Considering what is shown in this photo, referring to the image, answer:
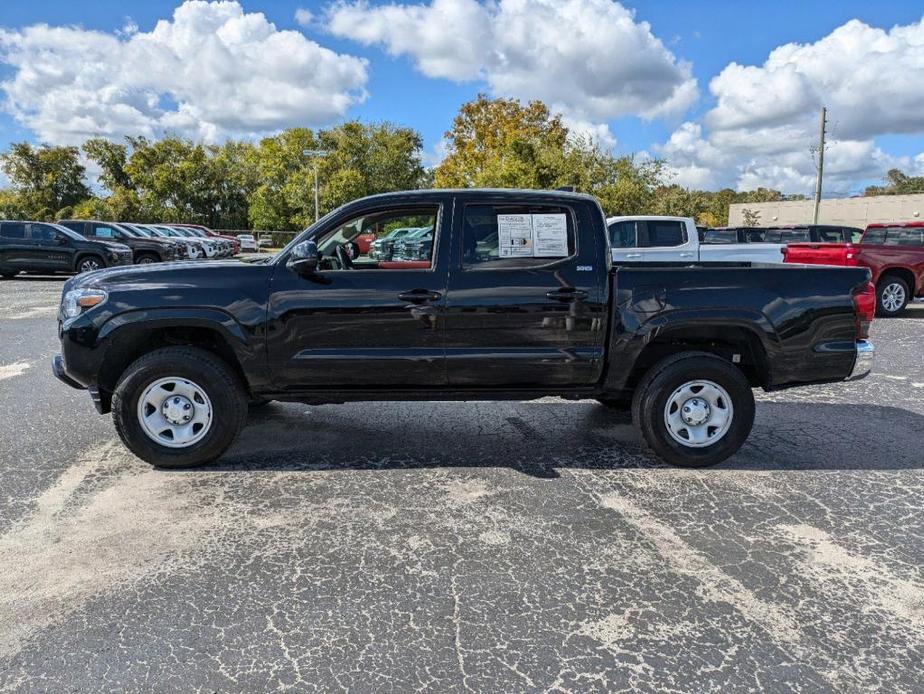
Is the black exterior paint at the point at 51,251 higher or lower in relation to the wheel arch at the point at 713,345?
higher

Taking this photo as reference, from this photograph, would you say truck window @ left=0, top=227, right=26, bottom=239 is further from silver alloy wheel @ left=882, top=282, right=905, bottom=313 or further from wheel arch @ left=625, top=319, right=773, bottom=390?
silver alloy wheel @ left=882, top=282, right=905, bottom=313

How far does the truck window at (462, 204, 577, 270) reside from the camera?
4.39 m

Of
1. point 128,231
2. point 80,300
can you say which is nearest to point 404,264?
point 80,300

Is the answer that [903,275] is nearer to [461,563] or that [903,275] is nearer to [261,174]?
[461,563]

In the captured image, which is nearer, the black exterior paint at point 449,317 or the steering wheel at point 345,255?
the black exterior paint at point 449,317

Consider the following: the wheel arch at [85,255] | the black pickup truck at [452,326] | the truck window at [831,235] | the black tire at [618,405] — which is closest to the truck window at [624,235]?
the truck window at [831,235]

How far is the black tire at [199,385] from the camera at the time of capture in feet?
14.0

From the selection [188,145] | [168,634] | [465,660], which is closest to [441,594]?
[465,660]

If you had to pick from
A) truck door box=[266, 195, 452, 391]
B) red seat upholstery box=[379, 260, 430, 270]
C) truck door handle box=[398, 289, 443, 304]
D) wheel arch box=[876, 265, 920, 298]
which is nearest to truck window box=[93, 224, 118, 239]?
truck door box=[266, 195, 452, 391]

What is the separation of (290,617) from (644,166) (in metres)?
34.0

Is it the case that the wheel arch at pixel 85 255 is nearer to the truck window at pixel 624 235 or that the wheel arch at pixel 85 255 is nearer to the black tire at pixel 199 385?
the truck window at pixel 624 235

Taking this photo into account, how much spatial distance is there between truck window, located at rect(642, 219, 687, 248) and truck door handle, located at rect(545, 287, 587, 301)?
903 centimetres

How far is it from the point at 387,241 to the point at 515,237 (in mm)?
895

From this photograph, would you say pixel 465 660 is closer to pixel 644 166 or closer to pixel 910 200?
pixel 644 166
